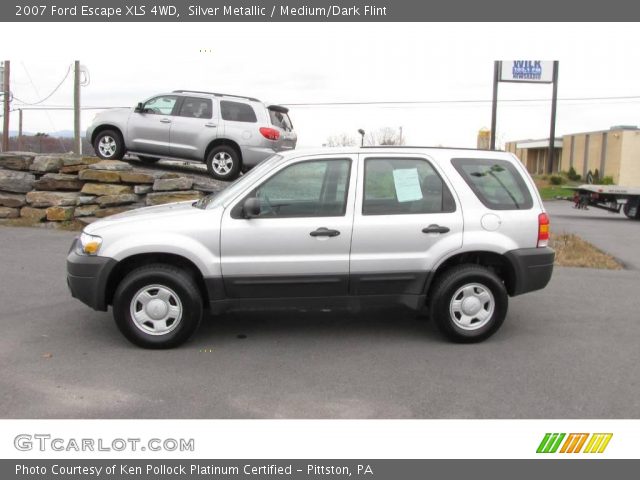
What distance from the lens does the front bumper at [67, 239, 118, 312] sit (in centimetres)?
509

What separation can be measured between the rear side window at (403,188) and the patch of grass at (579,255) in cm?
515

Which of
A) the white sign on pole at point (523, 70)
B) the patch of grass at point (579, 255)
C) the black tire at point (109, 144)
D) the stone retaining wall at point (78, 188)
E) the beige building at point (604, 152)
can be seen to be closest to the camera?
the patch of grass at point (579, 255)

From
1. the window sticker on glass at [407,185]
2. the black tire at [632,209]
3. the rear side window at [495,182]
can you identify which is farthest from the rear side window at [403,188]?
the black tire at [632,209]

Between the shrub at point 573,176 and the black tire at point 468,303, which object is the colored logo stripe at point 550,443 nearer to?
the black tire at point 468,303

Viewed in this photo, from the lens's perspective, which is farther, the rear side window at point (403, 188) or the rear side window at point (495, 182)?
the rear side window at point (495, 182)

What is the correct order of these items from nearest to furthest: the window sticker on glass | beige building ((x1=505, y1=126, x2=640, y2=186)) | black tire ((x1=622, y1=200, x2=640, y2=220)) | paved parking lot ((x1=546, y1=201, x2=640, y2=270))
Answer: the window sticker on glass < paved parking lot ((x1=546, y1=201, x2=640, y2=270)) < black tire ((x1=622, y1=200, x2=640, y2=220)) < beige building ((x1=505, y1=126, x2=640, y2=186))

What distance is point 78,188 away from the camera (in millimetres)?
12758

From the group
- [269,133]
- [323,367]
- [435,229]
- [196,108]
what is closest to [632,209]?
[269,133]

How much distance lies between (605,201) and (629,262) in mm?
11208

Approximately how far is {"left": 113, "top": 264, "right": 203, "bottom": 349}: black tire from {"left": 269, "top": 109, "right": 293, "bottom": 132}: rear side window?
24.6 feet

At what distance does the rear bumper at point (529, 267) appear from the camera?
5.46 metres

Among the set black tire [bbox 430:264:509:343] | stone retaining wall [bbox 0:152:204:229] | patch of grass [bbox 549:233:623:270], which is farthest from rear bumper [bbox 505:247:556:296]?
stone retaining wall [bbox 0:152:204:229]

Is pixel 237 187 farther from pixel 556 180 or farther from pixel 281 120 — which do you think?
pixel 556 180

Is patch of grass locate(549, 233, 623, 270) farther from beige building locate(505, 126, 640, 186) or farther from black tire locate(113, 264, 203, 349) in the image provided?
beige building locate(505, 126, 640, 186)
